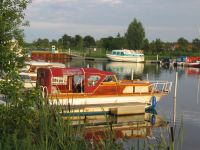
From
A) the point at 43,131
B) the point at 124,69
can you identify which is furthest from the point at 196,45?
the point at 43,131

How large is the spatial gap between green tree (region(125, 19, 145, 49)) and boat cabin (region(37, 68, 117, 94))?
A: 99934mm

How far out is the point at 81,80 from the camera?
2675cm

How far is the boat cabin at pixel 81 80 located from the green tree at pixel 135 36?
99934mm

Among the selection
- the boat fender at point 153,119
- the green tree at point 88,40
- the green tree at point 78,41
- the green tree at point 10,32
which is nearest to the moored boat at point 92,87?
the boat fender at point 153,119

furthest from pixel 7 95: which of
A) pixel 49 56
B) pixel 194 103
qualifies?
pixel 49 56

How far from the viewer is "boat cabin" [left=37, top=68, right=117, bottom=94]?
85.4 feet

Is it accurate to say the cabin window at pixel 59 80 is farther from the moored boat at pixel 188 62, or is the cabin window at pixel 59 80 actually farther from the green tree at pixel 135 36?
the green tree at pixel 135 36

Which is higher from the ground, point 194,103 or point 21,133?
point 21,133

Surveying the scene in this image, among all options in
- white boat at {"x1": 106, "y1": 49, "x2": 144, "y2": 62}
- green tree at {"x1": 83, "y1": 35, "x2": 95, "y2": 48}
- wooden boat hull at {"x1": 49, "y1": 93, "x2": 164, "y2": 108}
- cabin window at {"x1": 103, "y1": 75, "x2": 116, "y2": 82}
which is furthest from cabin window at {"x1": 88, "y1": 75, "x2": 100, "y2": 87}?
green tree at {"x1": 83, "y1": 35, "x2": 95, "y2": 48}

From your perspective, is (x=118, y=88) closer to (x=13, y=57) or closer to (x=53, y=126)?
(x=13, y=57)

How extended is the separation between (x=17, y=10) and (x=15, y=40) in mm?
740

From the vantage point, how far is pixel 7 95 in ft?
35.5

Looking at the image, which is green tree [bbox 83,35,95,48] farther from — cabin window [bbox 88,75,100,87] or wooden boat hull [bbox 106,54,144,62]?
cabin window [bbox 88,75,100,87]

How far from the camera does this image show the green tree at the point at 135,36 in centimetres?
12681
